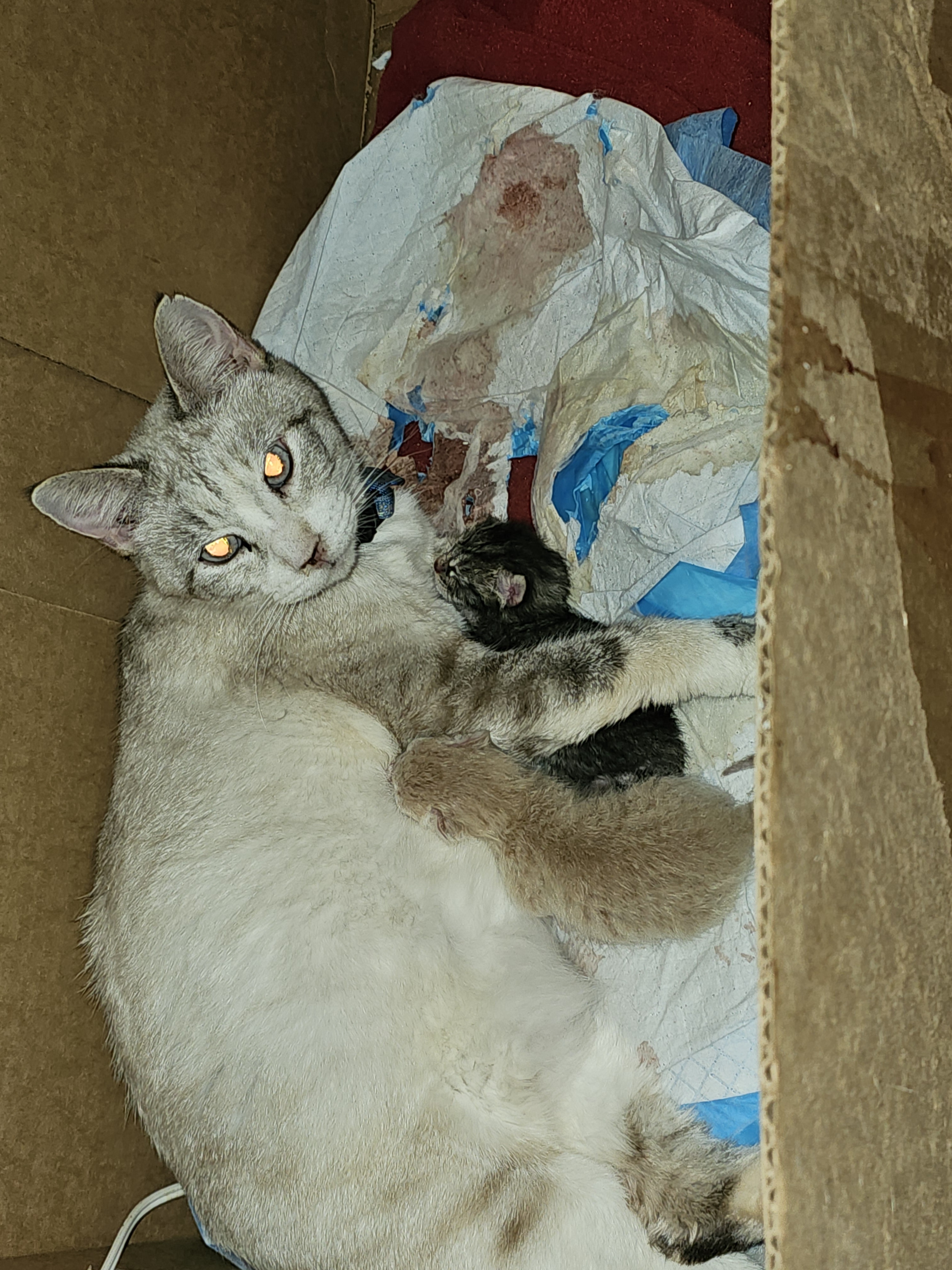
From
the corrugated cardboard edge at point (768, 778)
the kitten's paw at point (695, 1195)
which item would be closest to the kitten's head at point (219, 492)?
the corrugated cardboard edge at point (768, 778)

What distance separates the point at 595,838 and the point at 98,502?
4.61ft

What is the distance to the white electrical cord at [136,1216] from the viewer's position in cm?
265

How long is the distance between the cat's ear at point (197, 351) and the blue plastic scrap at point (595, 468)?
94cm

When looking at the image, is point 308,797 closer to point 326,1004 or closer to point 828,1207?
point 326,1004

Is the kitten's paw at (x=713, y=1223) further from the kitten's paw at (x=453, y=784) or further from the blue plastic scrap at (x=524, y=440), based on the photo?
the blue plastic scrap at (x=524, y=440)

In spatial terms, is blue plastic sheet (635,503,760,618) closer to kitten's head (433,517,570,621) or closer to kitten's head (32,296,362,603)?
kitten's head (433,517,570,621)

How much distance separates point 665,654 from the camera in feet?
8.25

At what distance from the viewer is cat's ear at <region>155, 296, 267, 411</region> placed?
2479 millimetres

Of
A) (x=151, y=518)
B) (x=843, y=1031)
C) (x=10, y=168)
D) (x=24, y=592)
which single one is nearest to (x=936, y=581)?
(x=843, y=1031)

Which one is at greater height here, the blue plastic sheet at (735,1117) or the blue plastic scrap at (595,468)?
the blue plastic scrap at (595,468)

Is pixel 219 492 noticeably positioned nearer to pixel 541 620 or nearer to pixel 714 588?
pixel 541 620

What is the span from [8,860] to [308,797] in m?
0.76

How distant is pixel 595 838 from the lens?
246 centimetres

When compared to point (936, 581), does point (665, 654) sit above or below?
below
